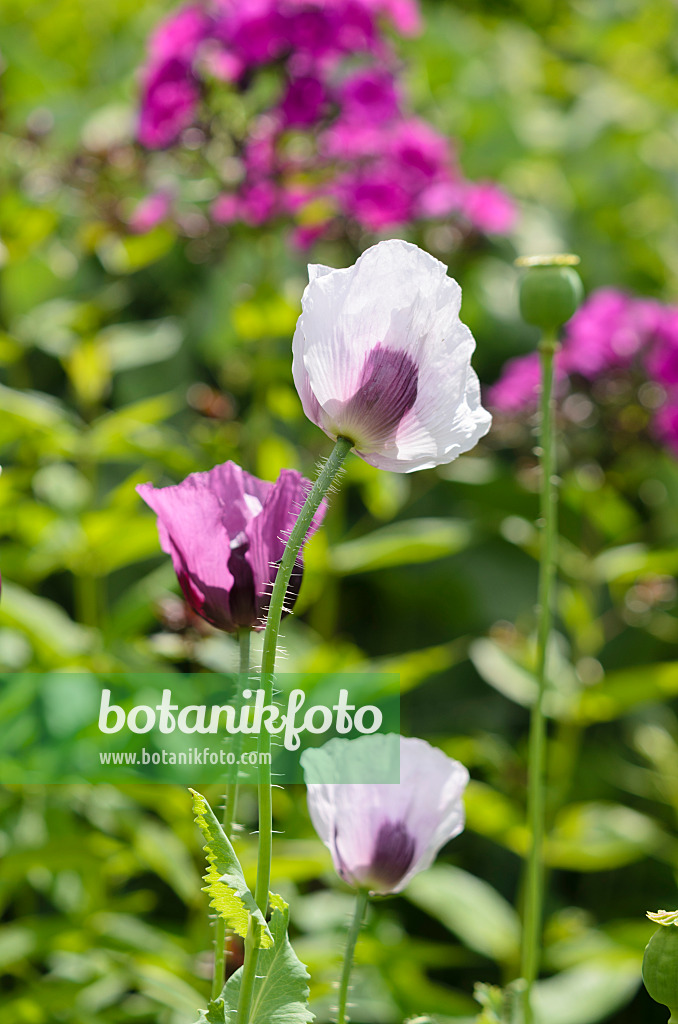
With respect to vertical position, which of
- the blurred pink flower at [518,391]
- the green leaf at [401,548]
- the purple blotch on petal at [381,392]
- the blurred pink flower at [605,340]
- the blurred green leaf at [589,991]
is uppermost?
the blurred pink flower at [605,340]

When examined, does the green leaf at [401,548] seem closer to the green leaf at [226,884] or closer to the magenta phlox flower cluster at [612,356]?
the magenta phlox flower cluster at [612,356]

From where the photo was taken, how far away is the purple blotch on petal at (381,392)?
325 mm

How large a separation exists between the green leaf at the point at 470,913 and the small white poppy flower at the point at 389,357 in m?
0.81

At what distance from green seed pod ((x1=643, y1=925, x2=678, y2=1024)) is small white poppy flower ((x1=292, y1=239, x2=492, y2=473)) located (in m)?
0.16

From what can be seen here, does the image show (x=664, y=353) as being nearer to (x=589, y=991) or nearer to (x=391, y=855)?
(x=589, y=991)

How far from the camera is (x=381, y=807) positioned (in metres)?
0.39

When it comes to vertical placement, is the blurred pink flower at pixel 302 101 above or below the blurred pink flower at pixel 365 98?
below

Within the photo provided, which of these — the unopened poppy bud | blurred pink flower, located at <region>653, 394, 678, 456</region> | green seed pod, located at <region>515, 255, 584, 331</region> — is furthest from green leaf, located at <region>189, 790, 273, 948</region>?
blurred pink flower, located at <region>653, 394, 678, 456</region>

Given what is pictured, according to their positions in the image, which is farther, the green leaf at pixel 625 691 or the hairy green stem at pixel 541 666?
the green leaf at pixel 625 691

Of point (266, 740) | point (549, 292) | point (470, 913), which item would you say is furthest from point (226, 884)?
point (470, 913)

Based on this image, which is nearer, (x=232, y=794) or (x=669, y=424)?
(x=232, y=794)

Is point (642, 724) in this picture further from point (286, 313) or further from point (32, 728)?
point (32, 728)

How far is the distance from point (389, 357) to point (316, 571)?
888 mm

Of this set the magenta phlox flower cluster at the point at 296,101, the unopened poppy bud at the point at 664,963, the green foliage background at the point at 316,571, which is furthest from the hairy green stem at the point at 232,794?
the magenta phlox flower cluster at the point at 296,101
